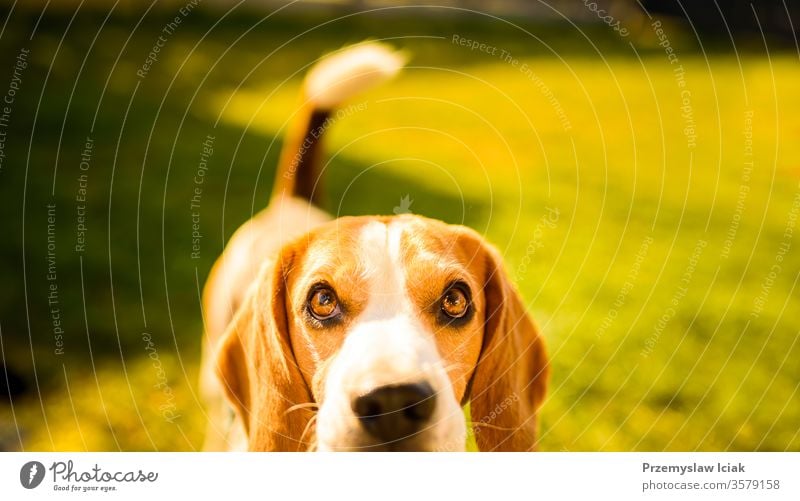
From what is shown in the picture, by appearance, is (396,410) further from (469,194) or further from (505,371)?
(469,194)

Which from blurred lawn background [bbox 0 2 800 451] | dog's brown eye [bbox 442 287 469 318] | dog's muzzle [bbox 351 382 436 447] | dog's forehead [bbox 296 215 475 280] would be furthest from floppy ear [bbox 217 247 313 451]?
blurred lawn background [bbox 0 2 800 451]

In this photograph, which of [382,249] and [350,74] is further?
[350,74]

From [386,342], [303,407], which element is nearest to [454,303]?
[386,342]

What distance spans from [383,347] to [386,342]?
0.02 m

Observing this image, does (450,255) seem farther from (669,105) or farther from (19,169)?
(669,105)

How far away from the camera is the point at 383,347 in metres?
1.65

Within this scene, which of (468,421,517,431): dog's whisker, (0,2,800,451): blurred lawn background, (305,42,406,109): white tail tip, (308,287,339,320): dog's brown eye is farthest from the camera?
(0,2,800,451): blurred lawn background

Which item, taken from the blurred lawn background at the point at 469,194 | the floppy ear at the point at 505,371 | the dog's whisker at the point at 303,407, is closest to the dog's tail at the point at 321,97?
the blurred lawn background at the point at 469,194

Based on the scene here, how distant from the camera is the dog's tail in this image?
2.40 metres

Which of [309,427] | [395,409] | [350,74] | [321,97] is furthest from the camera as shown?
[321,97]

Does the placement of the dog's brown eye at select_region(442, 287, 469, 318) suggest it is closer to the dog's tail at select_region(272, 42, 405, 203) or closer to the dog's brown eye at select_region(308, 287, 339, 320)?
the dog's brown eye at select_region(308, 287, 339, 320)

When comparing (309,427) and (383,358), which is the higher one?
(383,358)

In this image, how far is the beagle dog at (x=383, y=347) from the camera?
1.64 metres

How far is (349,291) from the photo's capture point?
5.65 feet
